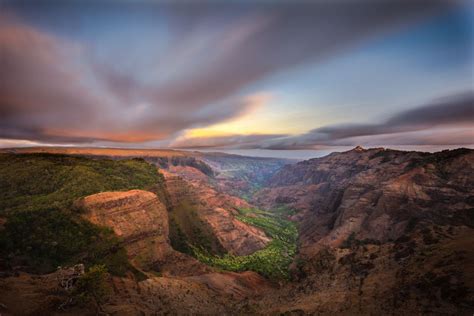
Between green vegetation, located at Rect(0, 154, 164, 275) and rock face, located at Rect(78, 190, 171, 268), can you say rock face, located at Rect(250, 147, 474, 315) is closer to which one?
rock face, located at Rect(78, 190, 171, 268)

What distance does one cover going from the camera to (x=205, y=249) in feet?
315

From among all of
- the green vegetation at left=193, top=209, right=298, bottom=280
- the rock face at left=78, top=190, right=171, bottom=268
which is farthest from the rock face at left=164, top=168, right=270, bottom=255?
the rock face at left=78, top=190, right=171, bottom=268

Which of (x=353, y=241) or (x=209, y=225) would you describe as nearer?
(x=353, y=241)

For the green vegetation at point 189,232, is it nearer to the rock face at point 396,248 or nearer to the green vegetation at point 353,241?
the rock face at point 396,248

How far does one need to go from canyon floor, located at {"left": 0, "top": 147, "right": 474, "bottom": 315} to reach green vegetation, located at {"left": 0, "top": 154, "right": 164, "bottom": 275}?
307mm

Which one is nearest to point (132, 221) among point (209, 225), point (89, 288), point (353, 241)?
point (89, 288)

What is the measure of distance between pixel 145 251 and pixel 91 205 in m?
19.6

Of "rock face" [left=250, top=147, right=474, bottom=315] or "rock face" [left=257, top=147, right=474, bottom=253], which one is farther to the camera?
"rock face" [left=257, top=147, right=474, bottom=253]

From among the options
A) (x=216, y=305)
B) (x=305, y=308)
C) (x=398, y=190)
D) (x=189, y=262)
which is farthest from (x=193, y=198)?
(x=398, y=190)

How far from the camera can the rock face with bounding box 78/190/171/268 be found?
6670cm

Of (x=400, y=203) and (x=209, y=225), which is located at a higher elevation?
(x=400, y=203)

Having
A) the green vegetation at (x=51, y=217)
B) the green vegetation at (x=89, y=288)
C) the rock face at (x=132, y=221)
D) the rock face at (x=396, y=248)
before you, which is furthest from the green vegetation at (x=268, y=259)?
the green vegetation at (x=89, y=288)

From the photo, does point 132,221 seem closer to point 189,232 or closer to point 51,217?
point 51,217

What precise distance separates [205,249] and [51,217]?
2055 inches
